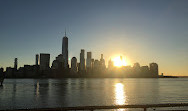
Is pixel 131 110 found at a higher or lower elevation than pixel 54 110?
lower

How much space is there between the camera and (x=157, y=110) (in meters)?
37.0

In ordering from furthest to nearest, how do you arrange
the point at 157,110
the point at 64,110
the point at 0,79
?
the point at 0,79, the point at 157,110, the point at 64,110

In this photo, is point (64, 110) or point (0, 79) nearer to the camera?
point (64, 110)

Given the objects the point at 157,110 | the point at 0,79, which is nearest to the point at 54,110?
the point at 157,110

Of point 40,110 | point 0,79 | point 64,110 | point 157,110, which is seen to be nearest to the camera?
point 40,110

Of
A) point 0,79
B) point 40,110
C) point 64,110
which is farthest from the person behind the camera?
point 0,79

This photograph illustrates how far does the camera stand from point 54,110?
11.9 m

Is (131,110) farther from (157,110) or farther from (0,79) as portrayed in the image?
(0,79)

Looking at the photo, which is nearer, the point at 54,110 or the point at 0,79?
the point at 54,110

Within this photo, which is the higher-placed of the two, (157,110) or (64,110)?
(64,110)

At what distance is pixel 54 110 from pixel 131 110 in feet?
100.0

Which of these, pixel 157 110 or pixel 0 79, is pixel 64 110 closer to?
pixel 157 110

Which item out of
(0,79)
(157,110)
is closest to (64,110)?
(157,110)

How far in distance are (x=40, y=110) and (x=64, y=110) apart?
5.48 ft
